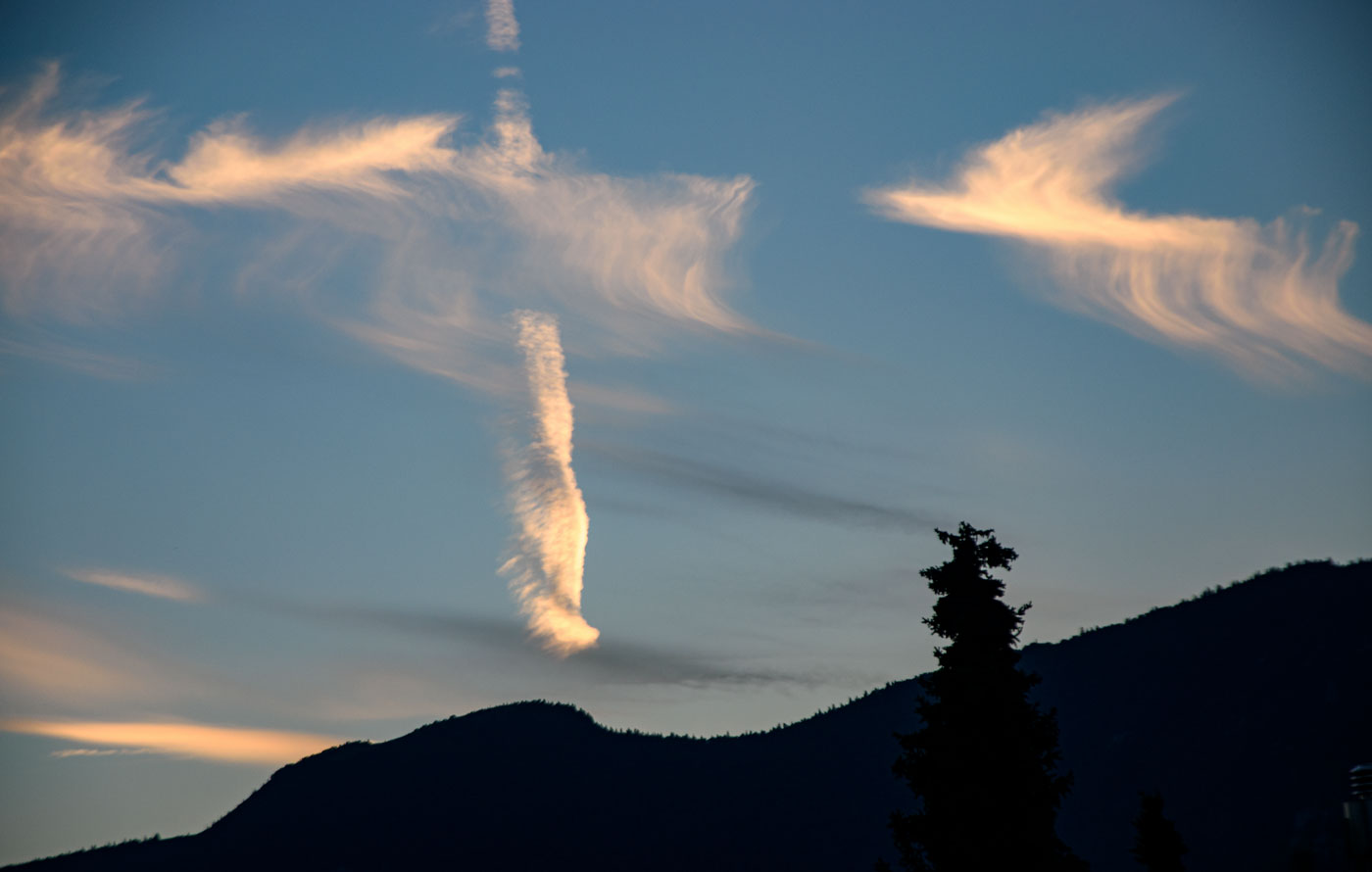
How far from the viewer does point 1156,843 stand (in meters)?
60.2

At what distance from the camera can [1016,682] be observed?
31625 millimetres

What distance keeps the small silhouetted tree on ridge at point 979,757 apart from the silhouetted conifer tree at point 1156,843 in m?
31.7

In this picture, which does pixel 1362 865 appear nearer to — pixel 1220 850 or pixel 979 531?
pixel 979 531

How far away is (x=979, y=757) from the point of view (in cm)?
3114

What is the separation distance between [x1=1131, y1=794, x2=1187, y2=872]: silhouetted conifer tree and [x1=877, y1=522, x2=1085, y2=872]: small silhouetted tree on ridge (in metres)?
31.7

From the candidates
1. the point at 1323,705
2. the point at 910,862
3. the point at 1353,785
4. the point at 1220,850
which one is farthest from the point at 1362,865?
the point at 1323,705

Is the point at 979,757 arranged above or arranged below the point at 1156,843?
→ above

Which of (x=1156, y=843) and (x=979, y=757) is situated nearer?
(x=979, y=757)

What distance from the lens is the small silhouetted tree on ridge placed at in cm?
3036

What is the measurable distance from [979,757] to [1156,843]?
36178 millimetres

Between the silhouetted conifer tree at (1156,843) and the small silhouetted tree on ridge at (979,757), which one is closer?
the small silhouetted tree on ridge at (979,757)

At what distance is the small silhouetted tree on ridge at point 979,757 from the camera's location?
3036cm

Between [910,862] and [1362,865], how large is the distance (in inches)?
611

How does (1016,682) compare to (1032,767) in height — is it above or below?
above
